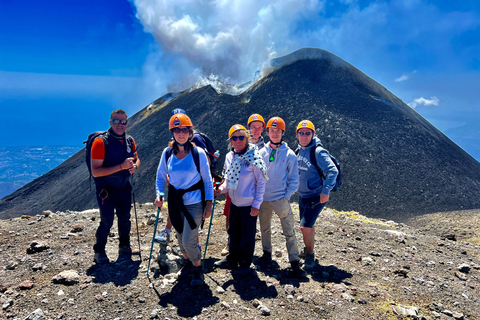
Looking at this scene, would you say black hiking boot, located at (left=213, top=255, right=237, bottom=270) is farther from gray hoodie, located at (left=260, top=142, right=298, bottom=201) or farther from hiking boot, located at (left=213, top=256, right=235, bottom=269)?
gray hoodie, located at (left=260, top=142, right=298, bottom=201)

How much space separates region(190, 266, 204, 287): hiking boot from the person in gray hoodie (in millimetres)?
2012

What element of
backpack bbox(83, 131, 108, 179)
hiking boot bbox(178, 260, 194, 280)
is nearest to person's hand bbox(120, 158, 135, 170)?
backpack bbox(83, 131, 108, 179)

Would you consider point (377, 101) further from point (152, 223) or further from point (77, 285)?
point (77, 285)

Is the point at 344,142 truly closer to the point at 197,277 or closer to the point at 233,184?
the point at 233,184

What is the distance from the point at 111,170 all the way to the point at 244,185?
237 cm

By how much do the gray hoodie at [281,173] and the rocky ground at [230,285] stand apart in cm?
140

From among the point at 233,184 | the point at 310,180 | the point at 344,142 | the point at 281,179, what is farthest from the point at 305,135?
the point at 344,142

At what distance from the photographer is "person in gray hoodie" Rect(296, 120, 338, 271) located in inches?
209

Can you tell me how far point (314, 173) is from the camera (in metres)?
5.43

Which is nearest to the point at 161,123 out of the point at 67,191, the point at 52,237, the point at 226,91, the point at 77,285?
the point at 226,91

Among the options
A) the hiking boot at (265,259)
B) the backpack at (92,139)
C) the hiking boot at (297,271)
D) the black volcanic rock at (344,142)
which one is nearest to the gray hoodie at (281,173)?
the hiking boot at (297,271)

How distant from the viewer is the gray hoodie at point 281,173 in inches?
202

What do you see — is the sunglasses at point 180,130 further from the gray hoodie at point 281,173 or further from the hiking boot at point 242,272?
the hiking boot at point 242,272

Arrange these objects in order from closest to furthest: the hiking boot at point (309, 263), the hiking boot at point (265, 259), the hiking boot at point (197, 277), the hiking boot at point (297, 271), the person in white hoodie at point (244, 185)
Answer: the hiking boot at point (197, 277) < the person in white hoodie at point (244, 185) < the hiking boot at point (297, 271) < the hiking boot at point (309, 263) < the hiking boot at point (265, 259)
